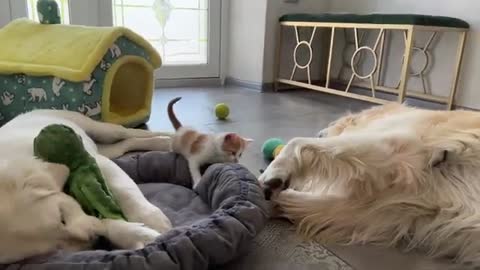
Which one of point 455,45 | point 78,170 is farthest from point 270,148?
point 455,45

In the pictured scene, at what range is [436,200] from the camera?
108 cm

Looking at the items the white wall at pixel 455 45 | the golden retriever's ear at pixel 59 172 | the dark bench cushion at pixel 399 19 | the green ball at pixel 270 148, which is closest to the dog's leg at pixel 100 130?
the green ball at pixel 270 148

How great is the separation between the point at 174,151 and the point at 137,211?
48 cm

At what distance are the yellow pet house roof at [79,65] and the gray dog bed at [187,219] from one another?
1.69ft

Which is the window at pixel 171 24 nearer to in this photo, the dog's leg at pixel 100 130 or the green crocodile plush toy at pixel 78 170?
the dog's leg at pixel 100 130

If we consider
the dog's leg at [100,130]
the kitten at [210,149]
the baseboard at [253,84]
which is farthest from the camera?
the baseboard at [253,84]

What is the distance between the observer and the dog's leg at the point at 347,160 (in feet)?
3.64

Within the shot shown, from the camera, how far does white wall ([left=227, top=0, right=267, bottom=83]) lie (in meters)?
3.46

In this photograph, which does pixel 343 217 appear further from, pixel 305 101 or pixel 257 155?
pixel 305 101

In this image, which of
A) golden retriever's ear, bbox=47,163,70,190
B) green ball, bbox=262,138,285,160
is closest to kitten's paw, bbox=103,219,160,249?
golden retriever's ear, bbox=47,163,70,190

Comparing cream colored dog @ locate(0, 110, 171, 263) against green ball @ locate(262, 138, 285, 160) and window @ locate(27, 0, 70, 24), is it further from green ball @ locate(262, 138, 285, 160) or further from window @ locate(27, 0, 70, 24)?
window @ locate(27, 0, 70, 24)

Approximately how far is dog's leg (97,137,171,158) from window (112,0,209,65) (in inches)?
77.6

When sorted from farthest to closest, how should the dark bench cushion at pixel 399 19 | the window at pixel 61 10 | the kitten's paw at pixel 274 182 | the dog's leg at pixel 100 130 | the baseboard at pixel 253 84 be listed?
1. the baseboard at pixel 253 84
2. the window at pixel 61 10
3. the dark bench cushion at pixel 399 19
4. the dog's leg at pixel 100 130
5. the kitten's paw at pixel 274 182

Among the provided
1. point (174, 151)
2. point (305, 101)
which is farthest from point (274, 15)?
point (174, 151)
